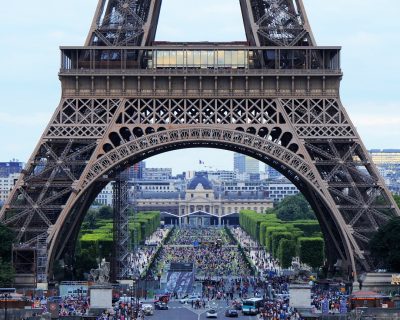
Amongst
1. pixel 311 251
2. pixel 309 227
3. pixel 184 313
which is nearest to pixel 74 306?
pixel 184 313

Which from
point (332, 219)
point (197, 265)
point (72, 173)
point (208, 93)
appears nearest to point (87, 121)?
point (72, 173)

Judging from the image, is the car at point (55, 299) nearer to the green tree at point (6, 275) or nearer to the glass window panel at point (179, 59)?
the green tree at point (6, 275)

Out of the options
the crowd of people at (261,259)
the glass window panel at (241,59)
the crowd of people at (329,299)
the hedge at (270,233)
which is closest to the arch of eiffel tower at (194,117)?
the glass window panel at (241,59)

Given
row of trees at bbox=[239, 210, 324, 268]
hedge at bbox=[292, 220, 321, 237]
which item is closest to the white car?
row of trees at bbox=[239, 210, 324, 268]

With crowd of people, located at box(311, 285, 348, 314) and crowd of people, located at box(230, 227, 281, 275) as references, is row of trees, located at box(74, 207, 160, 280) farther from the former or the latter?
crowd of people, located at box(311, 285, 348, 314)

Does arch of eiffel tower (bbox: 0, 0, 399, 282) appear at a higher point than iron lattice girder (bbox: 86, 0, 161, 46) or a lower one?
lower

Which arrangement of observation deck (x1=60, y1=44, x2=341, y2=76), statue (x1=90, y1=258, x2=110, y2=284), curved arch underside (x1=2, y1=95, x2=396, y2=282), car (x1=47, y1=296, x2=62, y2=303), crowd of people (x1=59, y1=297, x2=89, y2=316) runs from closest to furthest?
crowd of people (x1=59, y1=297, x2=89, y2=316) < car (x1=47, y1=296, x2=62, y2=303) < curved arch underside (x1=2, y1=95, x2=396, y2=282) < observation deck (x1=60, y1=44, x2=341, y2=76) < statue (x1=90, y1=258, x2=110, y2=284)
